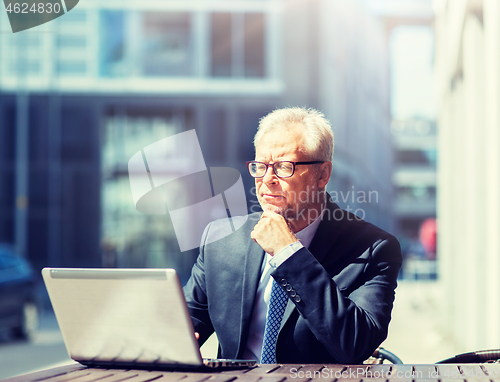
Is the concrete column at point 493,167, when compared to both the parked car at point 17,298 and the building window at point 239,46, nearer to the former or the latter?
the parked car at point 17,298

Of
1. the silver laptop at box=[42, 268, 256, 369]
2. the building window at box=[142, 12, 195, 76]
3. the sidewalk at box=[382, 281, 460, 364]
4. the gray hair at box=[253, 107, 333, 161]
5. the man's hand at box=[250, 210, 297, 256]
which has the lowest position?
the sidewalk at box=[382, 281, 460, 364]

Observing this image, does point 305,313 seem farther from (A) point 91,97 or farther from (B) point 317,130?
(A) point 91,97

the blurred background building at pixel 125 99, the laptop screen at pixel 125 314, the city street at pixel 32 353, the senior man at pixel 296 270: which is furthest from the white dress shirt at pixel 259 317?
the blurred background building at pixel 125 99

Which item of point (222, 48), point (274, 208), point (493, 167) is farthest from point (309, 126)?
point (222, 48)

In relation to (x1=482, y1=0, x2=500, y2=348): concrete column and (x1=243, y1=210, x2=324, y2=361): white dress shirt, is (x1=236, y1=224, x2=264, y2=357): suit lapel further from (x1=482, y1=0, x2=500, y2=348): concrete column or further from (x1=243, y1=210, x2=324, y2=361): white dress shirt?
(x1=482, y1=0, x2=500, y2=348): concrete column

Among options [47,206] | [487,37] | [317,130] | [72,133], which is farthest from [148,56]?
[317,130]

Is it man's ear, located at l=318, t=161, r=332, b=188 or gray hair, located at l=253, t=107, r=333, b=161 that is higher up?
gray hair, located at l=253, t=107, r=333, b=161

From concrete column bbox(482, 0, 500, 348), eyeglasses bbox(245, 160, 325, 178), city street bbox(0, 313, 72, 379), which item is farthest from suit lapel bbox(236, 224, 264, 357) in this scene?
city street bbox(0, 313, 72, 379)

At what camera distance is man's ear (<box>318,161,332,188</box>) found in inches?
94.0

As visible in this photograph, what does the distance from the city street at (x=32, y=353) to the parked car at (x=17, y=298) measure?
23cm

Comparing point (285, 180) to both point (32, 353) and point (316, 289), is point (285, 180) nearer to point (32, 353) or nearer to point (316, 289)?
point (316, 289)

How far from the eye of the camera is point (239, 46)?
69.8ft

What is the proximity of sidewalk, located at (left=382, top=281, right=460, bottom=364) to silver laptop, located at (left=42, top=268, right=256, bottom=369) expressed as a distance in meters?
4.78

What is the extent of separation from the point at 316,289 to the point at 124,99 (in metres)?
20.2
